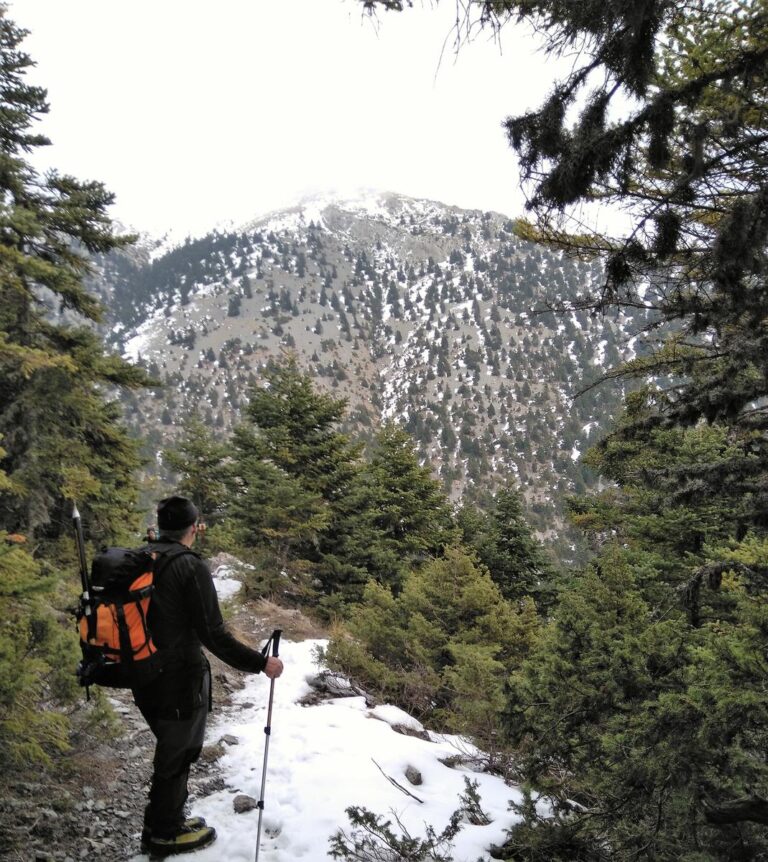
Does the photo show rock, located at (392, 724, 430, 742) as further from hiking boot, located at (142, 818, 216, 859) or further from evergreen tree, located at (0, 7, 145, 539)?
evergreen tree, located at (0, 7, 145, 539)

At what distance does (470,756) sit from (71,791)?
12.3 ft

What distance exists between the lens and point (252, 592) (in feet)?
42.7

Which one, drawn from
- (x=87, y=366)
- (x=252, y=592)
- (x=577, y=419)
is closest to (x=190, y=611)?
(x=87, y=366)

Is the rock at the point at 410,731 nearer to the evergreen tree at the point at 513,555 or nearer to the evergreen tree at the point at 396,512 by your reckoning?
the evergreen tree at the point at 396,512

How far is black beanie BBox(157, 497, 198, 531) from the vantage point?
365 cm

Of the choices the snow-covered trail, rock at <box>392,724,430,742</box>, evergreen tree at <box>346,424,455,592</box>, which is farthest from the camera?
evergreen tree at <box>346,424,455,592</box>

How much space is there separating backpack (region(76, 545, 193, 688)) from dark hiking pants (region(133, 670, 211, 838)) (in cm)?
Answer: 25

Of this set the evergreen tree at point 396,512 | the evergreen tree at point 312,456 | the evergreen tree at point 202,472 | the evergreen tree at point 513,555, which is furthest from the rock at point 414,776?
the evergreen tree at point 202,472

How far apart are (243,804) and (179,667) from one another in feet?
5.47

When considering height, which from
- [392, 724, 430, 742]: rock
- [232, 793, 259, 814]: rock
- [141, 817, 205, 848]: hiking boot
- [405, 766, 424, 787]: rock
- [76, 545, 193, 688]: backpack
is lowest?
[392, 724, 430, 742]: rock

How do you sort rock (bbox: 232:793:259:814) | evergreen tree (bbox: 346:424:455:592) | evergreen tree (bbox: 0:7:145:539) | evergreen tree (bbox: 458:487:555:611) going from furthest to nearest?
1. evergreen tree (bbox: 458:487:555:611)
2. evergreen tree (bbox: 346:424:455:592)
3. evergreen tree (bbox: 0:7:145:539)
4. rock (bbox: 232:793:259:814)

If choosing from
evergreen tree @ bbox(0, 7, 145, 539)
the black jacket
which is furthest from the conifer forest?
the black jacket

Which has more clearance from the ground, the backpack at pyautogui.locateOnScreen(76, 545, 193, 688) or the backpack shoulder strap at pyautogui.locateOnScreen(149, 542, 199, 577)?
the backpack shoulder strap at pyautogui.locateOnScreen(149, 542, 199, 577)

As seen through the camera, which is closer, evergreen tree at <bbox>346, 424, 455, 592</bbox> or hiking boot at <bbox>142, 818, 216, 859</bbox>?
hiking boot at <bbox>142, 818, 216, 859</bbox>
